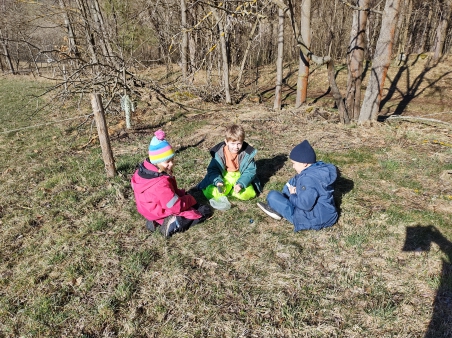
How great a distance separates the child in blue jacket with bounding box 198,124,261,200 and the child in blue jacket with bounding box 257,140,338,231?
63cm

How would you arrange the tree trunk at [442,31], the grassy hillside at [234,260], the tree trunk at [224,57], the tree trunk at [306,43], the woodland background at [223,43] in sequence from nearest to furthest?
the grassy hillside at [234,260] → the woodland background at [223,43] → the tree trunk at [306,43] → the tree trunk at [224,57] → the tree trunk at [442,31]

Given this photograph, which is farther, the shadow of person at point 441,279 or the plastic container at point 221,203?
the plastic container at point 221,203

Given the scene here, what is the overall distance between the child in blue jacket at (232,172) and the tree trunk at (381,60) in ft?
13.9

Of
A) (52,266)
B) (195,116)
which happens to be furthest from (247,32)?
(52,266)

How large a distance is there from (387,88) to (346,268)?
1268 centimetres

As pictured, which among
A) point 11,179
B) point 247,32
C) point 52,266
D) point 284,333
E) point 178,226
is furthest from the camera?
point 247,32

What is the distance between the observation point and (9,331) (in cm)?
255

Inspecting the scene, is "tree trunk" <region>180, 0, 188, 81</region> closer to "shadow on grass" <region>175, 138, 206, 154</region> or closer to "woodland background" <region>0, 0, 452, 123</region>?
"woodland background" <region>0, 0, 452, 123</region>

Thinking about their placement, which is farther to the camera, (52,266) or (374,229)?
(374,229)

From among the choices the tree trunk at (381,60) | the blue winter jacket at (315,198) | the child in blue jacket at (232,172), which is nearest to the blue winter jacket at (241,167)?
the child in blue jacket at (232,172)

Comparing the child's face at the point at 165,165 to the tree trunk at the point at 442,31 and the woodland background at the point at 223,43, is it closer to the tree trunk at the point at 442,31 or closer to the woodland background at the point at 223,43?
the woodland background at the point at 223,43

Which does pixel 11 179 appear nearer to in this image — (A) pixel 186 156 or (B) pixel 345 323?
(A) pixel 186 156

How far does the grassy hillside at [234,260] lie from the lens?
8.32 feet

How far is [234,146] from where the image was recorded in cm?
408
